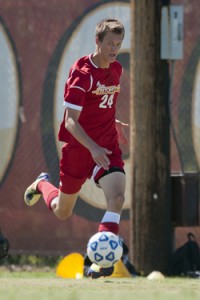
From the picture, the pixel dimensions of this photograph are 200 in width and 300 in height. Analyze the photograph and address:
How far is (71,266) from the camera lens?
35.9 ft

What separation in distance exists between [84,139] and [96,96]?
0.52m

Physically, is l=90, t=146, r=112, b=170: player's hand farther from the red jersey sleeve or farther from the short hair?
the short hair

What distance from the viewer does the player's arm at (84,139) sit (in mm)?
7938

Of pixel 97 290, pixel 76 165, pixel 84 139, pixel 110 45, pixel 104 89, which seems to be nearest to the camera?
pixel 97 290

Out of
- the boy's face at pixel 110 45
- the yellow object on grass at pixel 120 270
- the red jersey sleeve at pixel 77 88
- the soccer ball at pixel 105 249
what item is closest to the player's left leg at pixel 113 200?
the soccer ball at pixel 105 249

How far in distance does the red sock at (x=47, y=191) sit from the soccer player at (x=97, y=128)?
1.10ft

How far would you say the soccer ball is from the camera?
7.91 meters

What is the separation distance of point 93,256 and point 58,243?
13.0 ft

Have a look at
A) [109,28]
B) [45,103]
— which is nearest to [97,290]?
[109,28]

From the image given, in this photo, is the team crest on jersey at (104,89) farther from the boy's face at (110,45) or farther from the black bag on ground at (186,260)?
the black bag on ground at (186,260)

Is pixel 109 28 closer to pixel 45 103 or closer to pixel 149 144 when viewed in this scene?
pixel 149 144

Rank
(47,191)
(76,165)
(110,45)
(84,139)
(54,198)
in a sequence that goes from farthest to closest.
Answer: (47,191)
(54,198)
(76,165)
(110,45)
(84,139)

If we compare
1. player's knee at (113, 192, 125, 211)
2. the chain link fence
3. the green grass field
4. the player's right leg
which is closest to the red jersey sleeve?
player's knee at (113, 192, 125, 211)

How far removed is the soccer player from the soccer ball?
0.46 ft
